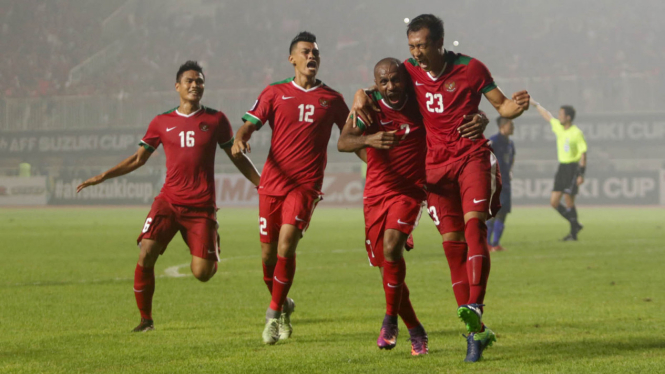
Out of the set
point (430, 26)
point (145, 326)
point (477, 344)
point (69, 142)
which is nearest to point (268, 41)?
point (69, 142)

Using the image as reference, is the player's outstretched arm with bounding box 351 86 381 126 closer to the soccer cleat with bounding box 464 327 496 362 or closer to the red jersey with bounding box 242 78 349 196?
the red jersey with bounding box 242 78 349 196

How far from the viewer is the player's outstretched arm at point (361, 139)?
4.66 metres

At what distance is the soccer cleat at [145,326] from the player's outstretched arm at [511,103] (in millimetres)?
2786

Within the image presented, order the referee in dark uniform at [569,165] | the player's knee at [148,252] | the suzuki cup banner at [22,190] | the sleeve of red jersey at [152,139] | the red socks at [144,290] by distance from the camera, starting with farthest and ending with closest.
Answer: the suzuki cup banner at [22,190] < the referee in dark uniform at [569,165] < the sleeve of red jersey at [152,139] < the player's knee at [148,252] < the red socks at [144,290]

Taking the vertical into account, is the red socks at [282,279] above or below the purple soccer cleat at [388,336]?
above

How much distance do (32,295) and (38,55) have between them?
46.1 meters

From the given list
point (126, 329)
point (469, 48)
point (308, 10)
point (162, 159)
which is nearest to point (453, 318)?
point (126, 329)

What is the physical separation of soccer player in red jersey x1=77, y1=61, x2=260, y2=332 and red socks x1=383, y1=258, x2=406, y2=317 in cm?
163

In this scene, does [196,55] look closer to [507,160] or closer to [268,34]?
[268,34]

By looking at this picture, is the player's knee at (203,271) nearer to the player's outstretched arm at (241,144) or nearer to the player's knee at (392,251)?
the player's outstretched arm at (241,144)

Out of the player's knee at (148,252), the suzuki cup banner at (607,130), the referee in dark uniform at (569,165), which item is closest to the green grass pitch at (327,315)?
the player's knee at (148,252)

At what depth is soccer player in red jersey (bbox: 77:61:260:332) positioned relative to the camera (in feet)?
20.4

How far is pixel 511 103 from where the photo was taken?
4.76 m

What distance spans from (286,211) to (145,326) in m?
1.26
